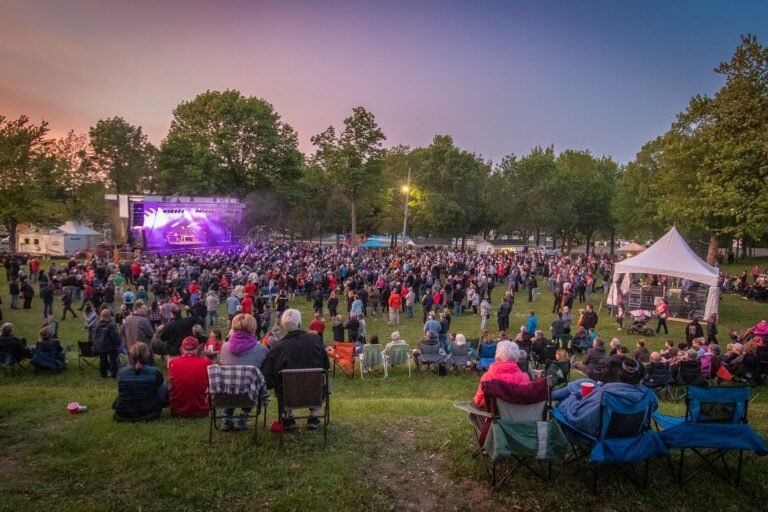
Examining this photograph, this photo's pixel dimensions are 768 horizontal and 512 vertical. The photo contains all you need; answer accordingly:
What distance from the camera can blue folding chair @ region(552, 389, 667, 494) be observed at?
4344 millimetres

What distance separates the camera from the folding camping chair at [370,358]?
1016 cm

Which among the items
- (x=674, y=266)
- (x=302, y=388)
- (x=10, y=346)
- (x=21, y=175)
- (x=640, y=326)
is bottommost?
(x=640, y=326)

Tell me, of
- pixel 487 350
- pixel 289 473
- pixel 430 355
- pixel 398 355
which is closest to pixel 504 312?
pixel 487 350

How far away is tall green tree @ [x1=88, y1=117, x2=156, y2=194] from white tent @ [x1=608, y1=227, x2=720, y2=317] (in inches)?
1987

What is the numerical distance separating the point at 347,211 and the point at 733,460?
52962 millimetres

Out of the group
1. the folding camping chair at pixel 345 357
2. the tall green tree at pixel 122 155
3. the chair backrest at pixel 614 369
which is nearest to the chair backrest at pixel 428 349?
the folding camping chair at pixel 345 357

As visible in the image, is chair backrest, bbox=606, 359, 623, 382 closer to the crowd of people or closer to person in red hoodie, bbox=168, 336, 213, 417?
the crowd of people

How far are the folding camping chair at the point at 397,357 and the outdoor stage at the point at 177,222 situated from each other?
2700 cm

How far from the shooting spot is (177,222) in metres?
34.0

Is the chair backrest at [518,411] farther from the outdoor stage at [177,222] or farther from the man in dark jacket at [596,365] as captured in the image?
the outdoor stage at [177,222]

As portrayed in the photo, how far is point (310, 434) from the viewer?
5.35 metres

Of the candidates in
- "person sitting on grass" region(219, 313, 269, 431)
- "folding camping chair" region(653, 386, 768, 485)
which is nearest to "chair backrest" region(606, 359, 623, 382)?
"folding camping chair" region(653, 386, 768, 485)

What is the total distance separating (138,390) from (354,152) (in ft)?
135

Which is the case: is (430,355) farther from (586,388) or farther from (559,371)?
(586,388)
